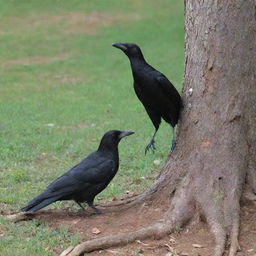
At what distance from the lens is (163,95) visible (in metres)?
6.40

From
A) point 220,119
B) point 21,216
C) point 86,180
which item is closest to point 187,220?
point 220,119

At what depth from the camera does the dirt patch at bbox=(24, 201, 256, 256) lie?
18.6ft

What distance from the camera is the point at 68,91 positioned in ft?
52.6

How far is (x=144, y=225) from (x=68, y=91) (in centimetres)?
1020

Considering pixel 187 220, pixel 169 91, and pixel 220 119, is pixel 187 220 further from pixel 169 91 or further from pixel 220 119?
pixel 169 91

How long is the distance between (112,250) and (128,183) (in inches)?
103

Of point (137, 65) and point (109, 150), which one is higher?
point (137, 65)

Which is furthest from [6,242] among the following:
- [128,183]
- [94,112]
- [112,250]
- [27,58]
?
[27,58]

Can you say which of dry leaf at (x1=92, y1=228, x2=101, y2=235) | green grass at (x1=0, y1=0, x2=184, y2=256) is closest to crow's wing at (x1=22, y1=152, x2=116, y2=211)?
green grass at (x1=0, y1=0, x2=184, y2=256)

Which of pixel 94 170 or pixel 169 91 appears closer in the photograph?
pixel 169 91

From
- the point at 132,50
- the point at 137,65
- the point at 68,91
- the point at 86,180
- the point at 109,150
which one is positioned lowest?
the point at 68,91

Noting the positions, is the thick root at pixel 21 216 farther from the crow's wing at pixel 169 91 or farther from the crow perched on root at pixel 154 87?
the crow's wing at pixel 169 91

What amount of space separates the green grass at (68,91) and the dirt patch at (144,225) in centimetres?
25

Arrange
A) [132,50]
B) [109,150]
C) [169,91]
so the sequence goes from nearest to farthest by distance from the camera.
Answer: [169,91] → [132,50] → [109,150]
